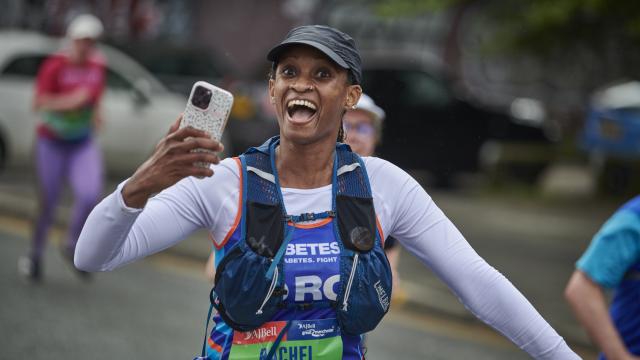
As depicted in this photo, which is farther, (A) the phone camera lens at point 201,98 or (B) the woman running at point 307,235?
(B) the woman running at point 307,235

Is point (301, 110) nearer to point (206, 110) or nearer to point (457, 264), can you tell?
point (206, 110)

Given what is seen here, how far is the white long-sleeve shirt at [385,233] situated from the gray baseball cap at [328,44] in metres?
0.29

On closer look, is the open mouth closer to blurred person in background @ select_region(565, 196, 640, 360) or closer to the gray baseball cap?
the gray baseball cap

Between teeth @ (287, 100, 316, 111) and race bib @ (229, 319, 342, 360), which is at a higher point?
teeth @ (287, 100, 316, 111)

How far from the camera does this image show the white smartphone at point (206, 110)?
263cm

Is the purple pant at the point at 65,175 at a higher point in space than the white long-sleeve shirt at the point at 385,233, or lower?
lower

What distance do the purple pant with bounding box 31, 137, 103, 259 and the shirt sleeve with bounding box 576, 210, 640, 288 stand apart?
5.98m

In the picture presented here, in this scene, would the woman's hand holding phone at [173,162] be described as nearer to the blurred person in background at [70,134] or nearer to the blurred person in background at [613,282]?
the blurred person in background at [613,282]

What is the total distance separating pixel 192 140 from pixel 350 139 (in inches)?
106

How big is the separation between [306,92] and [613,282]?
1.37m

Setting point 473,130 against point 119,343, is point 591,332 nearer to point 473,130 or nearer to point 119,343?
point 119,343

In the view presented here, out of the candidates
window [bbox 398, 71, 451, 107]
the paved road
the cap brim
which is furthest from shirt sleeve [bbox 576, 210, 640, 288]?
window [bbox 398, 71, 451, 107]

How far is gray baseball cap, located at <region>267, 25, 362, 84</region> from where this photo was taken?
2.93m

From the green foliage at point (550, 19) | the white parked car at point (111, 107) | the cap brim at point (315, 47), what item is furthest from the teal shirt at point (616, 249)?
the white parked car at point (111, 107)
